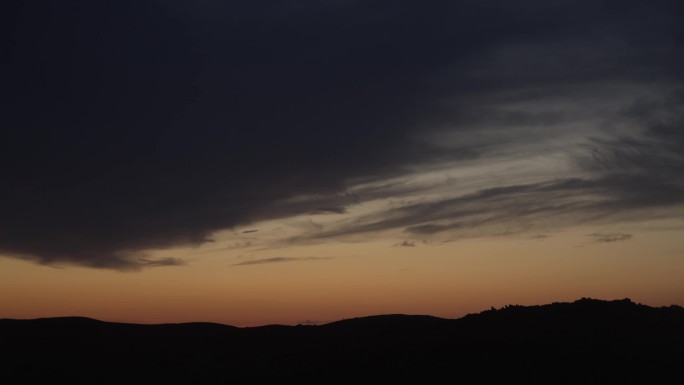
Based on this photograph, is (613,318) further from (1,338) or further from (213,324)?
(1,338)

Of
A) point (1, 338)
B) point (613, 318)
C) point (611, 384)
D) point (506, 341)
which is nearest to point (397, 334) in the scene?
point (506, 341)

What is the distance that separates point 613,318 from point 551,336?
3.85 metres

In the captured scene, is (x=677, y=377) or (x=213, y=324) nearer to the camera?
(x=677, y=377)

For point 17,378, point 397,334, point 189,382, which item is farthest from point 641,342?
point 17,378

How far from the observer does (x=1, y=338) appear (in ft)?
114

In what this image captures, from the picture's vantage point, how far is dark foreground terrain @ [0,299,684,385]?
23047mm

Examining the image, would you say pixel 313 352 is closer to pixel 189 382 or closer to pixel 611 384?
pixel 189 382

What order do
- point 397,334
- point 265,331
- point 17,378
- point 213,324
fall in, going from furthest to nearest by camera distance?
1. point 213,324
2. point 265,331
3. point 397,334
4. point 17,378

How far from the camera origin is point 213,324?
41.8 m

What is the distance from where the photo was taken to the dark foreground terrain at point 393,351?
23.0m

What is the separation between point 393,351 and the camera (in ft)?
87.2

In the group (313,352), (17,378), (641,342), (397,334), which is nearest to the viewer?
(641,342)

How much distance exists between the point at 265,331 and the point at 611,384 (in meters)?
20.3

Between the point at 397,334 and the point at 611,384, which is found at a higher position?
the point at 397,334
